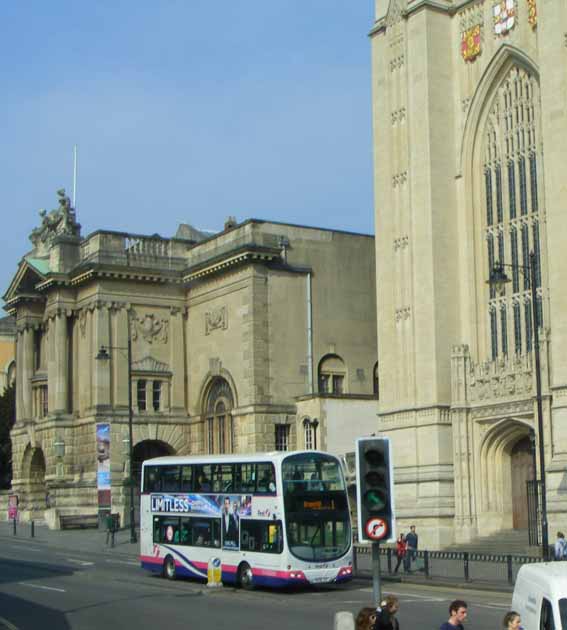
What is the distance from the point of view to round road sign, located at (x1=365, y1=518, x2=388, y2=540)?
45.8 feet

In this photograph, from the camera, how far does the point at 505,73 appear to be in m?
45.8

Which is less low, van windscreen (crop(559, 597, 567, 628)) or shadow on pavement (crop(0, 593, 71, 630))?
van windscreen (crop(559, 597, 567, 628))

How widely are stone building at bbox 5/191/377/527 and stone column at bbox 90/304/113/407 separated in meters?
0.07

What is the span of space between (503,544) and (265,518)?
1396 centimetres

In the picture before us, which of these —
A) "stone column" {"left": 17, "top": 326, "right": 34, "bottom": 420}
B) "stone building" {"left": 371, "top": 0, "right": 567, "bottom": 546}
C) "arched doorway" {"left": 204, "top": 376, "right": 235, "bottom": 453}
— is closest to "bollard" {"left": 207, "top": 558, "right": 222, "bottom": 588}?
"stone building" {"left": 371, "top": 0, "right": 567, "bottom": 546}

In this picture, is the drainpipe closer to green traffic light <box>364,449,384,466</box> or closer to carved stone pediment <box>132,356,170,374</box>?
carved stone pediment <box>132,356,170,374</box>

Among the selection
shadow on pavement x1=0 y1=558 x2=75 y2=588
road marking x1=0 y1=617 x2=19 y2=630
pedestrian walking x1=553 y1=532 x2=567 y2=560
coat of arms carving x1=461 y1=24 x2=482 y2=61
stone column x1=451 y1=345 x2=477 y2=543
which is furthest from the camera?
coat of arms carving x1=461 y1=24 x2=482 y2=61

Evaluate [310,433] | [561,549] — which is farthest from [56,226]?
[561,549]

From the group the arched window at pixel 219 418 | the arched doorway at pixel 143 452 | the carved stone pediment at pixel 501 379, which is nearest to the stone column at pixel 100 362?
the arched doorway at pixel 143 452

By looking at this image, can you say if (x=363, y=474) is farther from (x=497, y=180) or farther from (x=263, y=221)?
(x=263, y=221)

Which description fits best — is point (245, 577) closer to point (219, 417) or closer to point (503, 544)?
point (503, 544)

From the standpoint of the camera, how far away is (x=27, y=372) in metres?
72.2

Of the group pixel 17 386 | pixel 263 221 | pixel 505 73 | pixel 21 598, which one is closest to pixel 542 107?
pixel 505 73

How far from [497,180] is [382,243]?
5.64 m
